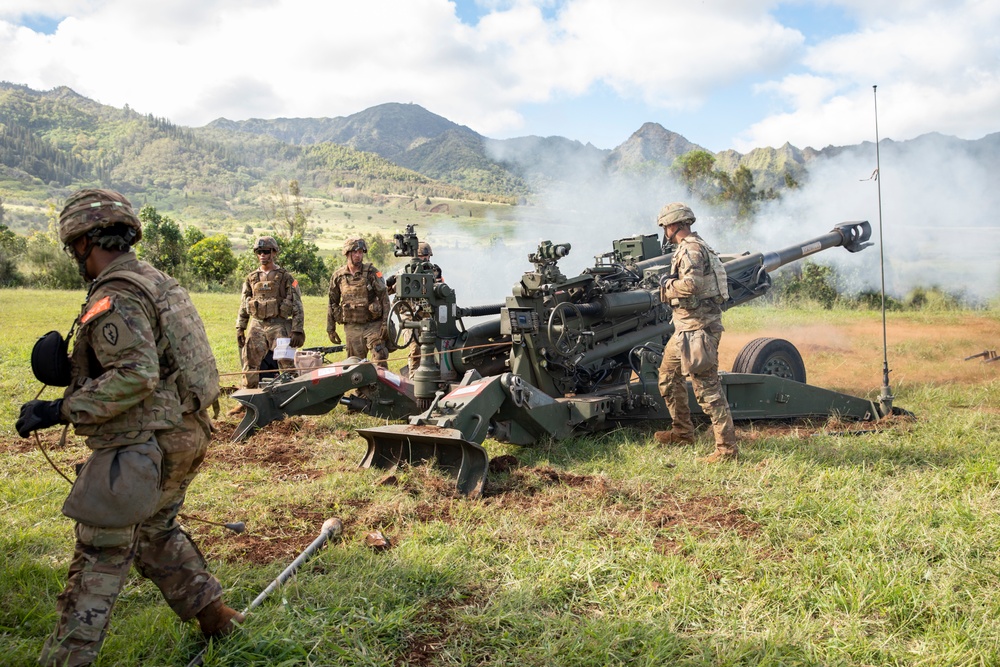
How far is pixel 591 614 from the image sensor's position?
369cm

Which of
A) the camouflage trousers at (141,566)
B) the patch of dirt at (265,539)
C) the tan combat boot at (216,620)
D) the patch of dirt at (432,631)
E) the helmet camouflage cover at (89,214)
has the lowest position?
the patch of dirt at (432,631)

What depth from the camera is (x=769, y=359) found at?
27.9ft

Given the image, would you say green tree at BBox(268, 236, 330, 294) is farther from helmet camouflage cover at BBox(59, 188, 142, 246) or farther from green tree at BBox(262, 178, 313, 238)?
helmet camouflage cover at BBox(59, 188, 142, 246)

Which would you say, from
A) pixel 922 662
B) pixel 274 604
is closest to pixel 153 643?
pixel 274 604

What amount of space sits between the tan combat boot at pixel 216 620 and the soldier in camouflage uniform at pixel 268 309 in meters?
5.71

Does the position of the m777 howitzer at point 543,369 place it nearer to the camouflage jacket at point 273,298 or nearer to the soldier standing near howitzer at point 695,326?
the soldier standing near howitzer at point 695,326

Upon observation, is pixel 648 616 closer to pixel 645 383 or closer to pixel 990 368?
pixel 645 383

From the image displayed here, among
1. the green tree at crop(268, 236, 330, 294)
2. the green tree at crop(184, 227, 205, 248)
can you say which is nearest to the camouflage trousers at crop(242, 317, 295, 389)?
the green tree at crop(268, 236, 330, 294)

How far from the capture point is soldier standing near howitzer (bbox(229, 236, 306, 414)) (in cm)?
892

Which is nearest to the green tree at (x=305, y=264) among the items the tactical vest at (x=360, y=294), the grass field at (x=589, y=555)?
the tactical vest at (x=360, y=294)

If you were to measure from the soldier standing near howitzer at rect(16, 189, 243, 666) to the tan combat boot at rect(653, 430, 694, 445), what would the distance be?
447cm

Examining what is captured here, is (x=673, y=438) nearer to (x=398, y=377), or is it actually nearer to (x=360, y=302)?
(x=398, y=377)

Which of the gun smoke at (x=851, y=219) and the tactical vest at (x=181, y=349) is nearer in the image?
the tactical vest at (x=181, y=349)

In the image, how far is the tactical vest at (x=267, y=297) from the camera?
898 centimetres
